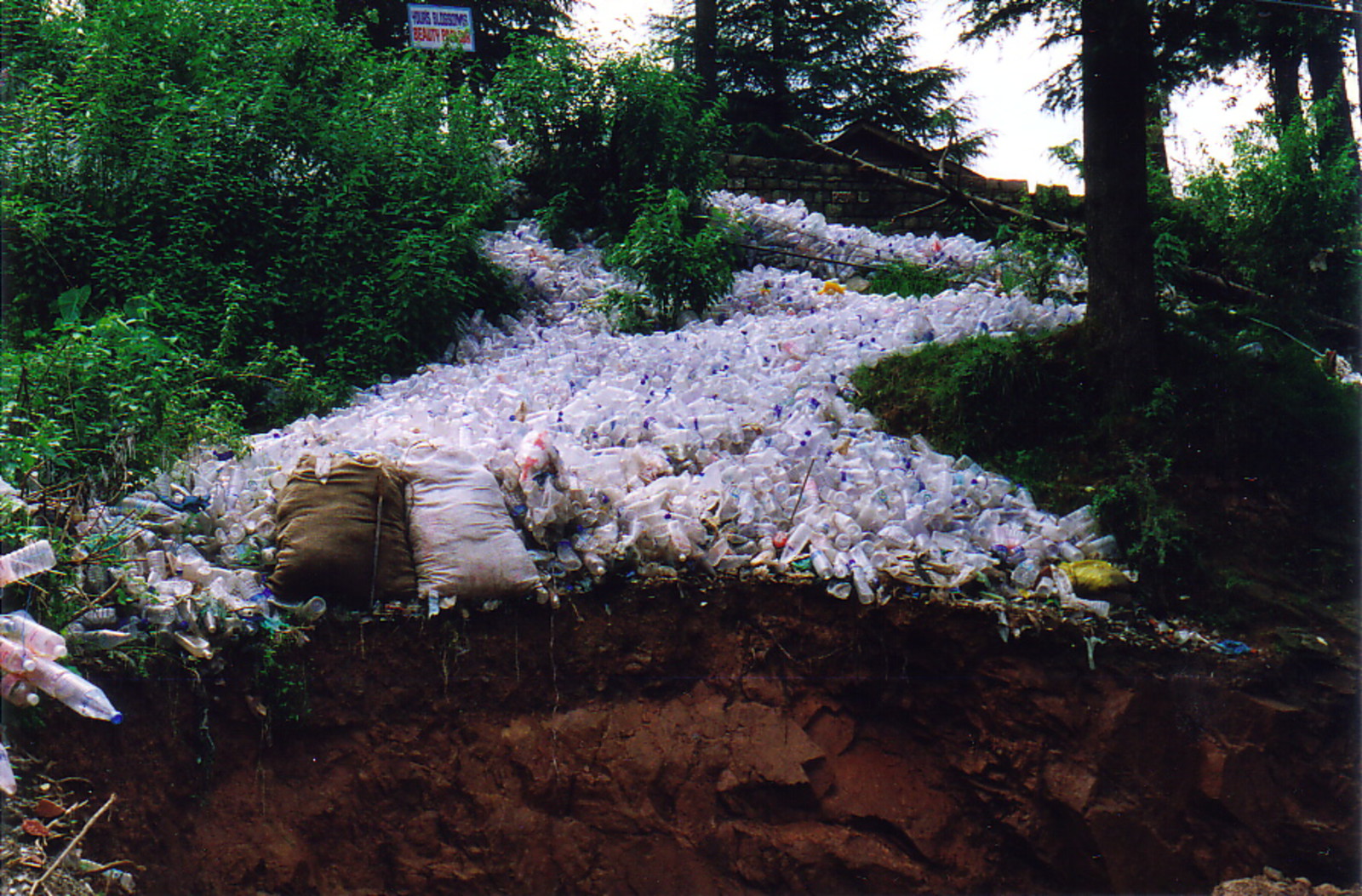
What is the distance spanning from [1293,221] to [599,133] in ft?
16.5

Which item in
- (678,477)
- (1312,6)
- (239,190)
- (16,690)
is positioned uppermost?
(1312,6)

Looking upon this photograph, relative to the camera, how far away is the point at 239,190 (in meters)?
6.32

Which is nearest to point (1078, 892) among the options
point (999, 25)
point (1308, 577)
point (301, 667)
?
point (1308, 577)

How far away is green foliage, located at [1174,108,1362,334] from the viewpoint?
6.10 metres

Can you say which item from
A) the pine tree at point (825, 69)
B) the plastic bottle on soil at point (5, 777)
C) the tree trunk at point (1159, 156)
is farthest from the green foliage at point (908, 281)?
the pine tree at point (825, 69)

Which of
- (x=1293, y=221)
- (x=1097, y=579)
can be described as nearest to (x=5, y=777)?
(x=1097, y=579)

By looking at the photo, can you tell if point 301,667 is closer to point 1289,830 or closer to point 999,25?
point 1289,830

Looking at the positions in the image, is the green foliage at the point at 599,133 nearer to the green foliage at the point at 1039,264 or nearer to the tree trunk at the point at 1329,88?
the green foliage at the point at 1039,264

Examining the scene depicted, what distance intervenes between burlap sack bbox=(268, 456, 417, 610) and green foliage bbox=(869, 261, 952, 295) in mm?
4412

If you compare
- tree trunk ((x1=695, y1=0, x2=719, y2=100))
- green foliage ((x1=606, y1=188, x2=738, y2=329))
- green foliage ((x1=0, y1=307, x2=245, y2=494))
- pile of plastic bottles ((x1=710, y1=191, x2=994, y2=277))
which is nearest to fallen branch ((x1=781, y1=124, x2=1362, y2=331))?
pile of plastic bottles ((x1=710, y1=191, x2=994, y2=277))

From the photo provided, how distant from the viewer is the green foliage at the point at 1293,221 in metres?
6.10

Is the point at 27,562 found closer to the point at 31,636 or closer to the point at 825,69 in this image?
the point at 31,636

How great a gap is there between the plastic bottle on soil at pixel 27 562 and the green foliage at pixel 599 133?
5.80m

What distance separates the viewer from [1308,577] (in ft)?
14.3
